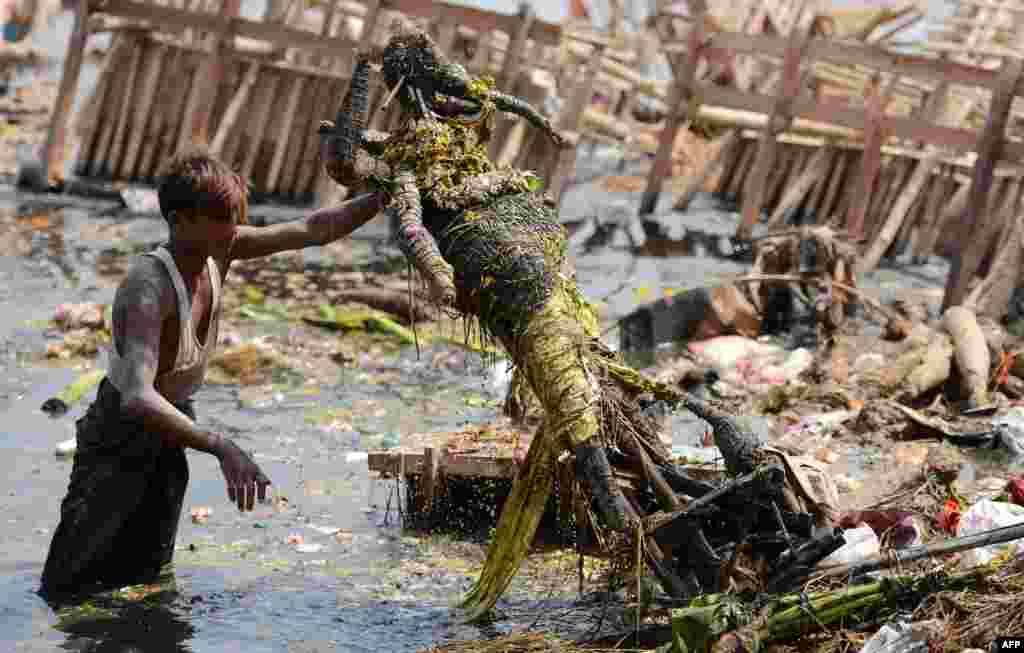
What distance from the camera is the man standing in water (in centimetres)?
470

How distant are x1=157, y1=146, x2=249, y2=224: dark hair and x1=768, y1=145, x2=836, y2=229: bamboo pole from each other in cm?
920

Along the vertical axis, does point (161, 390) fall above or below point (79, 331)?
above

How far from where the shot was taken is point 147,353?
475 cm

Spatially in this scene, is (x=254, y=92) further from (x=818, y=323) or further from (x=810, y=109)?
(x=818, y=323)

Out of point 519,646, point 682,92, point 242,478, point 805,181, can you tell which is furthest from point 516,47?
point 242,478

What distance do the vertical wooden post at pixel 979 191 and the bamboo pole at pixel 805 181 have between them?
327 cm

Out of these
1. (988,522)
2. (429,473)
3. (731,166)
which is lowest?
(429,473)

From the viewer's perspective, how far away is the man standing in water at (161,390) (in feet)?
15.4

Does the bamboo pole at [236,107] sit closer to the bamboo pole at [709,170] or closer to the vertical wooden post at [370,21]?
the vertical wooden post at [370,21]

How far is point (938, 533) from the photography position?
18.0ft

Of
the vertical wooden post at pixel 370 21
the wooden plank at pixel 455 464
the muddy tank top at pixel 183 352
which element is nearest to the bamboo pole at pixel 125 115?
the vertical wooden post at pixel 370 21

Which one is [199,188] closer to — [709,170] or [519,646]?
[519,646]

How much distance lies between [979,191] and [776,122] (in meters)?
2.52

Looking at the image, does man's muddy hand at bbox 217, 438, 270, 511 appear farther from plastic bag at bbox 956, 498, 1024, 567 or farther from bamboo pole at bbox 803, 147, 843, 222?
bamboo pole at bbox 803, 147, 843, 222
